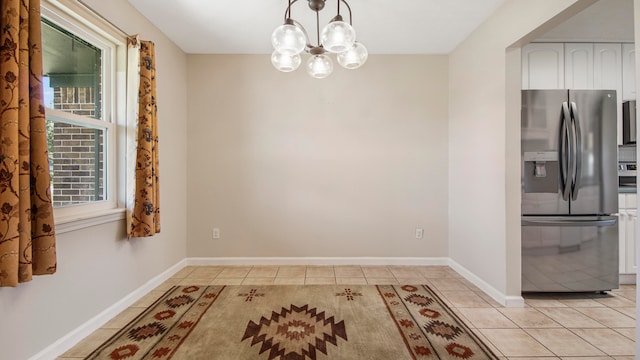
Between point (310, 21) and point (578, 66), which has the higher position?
point (310, 21)

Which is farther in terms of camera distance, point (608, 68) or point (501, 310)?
point (608, 68)

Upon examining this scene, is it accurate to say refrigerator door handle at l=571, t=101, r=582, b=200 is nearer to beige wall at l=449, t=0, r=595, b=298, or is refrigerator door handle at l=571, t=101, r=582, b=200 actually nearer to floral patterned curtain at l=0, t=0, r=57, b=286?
beige wall at l=449, t=0, r=595, b=298

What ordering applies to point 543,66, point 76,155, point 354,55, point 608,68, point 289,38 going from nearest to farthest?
point 289,38
point 354,55
point 76,155
point 543,66
point 608,68

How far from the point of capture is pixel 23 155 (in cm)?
152

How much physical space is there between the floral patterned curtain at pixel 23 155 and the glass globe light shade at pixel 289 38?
4.13 ft

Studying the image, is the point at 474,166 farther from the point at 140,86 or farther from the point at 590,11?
the point at 140,86

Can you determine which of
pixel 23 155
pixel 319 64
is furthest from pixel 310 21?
pixel 23 155

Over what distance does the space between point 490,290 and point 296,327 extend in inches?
72.7

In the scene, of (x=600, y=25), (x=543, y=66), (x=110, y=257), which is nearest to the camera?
(x=110, y=257)

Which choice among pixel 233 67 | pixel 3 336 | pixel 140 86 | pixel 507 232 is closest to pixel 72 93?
pixel 140 86

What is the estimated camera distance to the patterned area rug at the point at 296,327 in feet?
6.29

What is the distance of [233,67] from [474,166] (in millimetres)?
2967

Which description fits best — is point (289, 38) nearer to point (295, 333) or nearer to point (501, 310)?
point (295, 333)

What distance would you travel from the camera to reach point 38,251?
161cm
